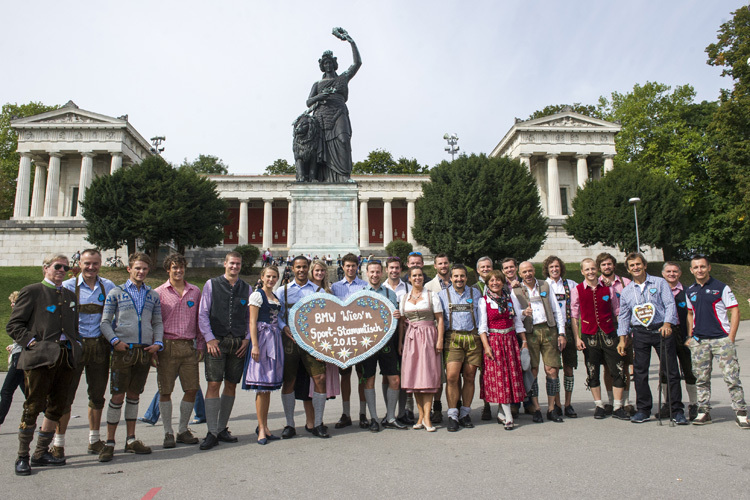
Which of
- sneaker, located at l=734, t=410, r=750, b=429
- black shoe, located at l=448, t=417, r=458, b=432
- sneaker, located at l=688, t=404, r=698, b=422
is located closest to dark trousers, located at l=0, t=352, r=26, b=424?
black shoe, located at l=448, t=417, r=458, b=432

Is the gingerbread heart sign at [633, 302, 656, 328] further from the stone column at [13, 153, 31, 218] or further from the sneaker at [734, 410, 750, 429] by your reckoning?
the stone column at [13, 153, 31, 218]

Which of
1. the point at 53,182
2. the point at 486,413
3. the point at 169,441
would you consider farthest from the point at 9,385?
the point at 53,182

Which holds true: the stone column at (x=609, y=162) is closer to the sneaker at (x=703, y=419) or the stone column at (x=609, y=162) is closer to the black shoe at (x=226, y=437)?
the sneaker at (x=703, y=419)

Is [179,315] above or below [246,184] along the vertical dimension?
below

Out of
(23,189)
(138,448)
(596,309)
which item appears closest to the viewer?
(138,448)

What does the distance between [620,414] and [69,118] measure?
56.0 meters

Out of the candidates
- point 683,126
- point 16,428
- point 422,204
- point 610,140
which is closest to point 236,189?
point 422,204

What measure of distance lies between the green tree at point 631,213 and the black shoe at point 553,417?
110ft

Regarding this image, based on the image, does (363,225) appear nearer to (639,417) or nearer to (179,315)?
(639,417)

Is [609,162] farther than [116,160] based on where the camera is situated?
Yes

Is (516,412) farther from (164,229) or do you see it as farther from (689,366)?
(164,229)

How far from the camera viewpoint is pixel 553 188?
52844 mm

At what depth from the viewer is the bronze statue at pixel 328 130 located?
17.9 meters

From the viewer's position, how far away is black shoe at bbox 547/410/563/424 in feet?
20.3
